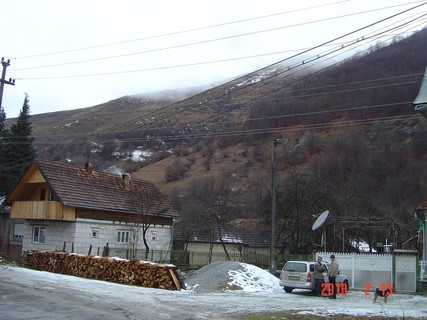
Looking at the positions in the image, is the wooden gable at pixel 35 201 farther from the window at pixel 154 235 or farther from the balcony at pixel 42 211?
the window at pixel 154 235

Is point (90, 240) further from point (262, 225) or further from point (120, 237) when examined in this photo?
point (262, 225)

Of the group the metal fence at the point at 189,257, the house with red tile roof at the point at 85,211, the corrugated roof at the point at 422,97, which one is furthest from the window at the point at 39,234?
the corrugated roof at the point at 422,97

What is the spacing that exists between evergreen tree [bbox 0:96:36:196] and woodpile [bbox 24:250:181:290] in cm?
2376

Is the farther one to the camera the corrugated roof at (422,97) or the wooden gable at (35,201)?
the wooden gable at (35,201)

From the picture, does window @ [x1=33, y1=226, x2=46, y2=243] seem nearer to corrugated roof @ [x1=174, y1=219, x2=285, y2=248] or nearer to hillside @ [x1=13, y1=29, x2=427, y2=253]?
corrugated roof @ [x1=174, y1=219, x2=285, y2=248]

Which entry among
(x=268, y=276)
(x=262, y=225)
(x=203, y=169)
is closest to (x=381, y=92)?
(x=203, y=169)

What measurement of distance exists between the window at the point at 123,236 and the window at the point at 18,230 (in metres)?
11.1

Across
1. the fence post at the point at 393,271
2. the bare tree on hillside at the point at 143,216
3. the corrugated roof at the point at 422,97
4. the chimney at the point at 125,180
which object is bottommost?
the fence post at the point at 393,271

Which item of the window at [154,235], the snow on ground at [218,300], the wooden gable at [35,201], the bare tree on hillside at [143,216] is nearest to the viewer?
the snow on ground at [218,300]

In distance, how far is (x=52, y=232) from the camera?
33406 mm

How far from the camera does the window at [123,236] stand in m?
35.5

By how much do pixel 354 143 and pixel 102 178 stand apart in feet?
238

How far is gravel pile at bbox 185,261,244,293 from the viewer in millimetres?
20312

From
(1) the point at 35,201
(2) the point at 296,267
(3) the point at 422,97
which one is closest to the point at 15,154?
(1) the point at 35,201
